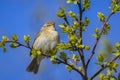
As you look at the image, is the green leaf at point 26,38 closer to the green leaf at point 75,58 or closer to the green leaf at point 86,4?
the green leaf at point 75,58

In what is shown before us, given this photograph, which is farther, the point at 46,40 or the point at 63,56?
the point at 46,40

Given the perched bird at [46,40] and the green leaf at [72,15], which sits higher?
the perched bird at [46,40]

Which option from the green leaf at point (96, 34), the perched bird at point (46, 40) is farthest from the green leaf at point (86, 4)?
the perched bird at point (46, 40)

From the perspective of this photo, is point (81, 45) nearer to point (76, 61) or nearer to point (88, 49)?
point (88, 49)

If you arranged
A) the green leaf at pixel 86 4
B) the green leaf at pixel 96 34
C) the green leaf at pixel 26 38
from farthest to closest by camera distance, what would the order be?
the green leaf at pixel 26 38 → the green leaf at pixel 86 4 → the green leaf at pixel 96 34

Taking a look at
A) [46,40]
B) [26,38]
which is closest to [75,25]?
[26,38]

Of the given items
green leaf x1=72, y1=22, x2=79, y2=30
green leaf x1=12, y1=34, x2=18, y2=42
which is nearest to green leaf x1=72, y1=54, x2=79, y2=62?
green leaf x1=72, y1=22, x2=79, y2=30

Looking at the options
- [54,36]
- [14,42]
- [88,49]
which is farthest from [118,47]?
[54,36]

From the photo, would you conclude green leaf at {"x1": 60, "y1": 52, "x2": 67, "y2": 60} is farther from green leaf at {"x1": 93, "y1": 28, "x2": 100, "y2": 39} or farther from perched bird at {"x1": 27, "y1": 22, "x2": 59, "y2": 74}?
perched bird at {"x1": 27, "y1": 22, "x2": 59, "y2": 74}

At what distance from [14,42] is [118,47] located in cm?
111

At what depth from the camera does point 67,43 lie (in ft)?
12.6

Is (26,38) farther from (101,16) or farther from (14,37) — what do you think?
(101,16)

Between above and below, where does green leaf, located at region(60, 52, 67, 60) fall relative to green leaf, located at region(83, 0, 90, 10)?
below

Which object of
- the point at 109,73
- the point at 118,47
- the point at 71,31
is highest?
the point at 71,31
